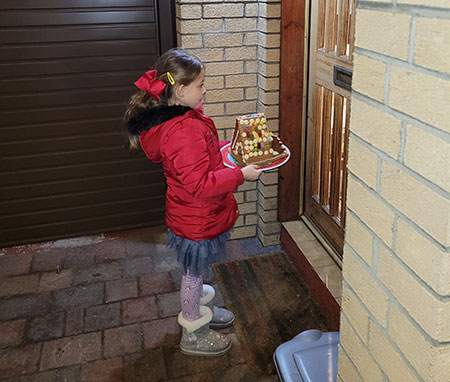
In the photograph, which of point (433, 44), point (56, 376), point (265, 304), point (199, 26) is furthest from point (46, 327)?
point (433, 44)

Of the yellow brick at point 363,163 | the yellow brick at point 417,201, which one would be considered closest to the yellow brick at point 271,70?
the yellow brick at point 363,163

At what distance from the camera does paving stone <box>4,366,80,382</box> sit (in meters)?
2.87

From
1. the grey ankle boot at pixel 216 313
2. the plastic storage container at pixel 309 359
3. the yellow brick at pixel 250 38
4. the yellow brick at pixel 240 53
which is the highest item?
the yellow brick at pixel 250 38

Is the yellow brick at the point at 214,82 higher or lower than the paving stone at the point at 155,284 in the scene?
higher

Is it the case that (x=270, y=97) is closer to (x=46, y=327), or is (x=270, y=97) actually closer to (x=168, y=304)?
(x=168, y=304)

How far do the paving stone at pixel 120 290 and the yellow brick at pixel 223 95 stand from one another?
145 centimetres

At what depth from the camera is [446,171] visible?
101cm

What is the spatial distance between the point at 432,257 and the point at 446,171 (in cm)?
20

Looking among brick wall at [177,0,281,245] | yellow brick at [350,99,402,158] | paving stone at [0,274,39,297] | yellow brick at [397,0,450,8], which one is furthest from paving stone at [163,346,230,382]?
yellow brick at [397,0,450,8]

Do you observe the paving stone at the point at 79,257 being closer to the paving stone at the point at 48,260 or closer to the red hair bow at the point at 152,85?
the paving stone at the point at 48,260

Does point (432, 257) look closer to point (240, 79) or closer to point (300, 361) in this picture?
point (300, 361)

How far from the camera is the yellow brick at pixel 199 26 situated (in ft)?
11.9

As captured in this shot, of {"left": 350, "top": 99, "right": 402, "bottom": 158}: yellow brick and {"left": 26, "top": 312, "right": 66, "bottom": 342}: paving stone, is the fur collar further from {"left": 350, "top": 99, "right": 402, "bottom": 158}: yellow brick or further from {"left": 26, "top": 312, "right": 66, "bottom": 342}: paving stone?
{"left": 26, "top": 312, "right": 66, "bottom": 342}: paving stone

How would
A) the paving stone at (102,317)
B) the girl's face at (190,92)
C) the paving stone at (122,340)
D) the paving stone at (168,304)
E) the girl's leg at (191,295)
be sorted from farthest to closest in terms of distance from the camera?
the paving stone at (168,304) < the paving stone at (102,317) < the paving stone at (122,340) < the girl's leg at (191,295) < the girl's face at (190,92)
